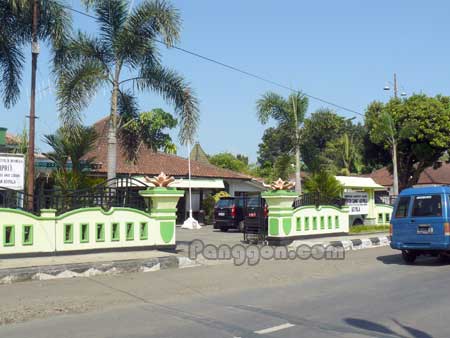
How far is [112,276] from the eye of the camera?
475 inches

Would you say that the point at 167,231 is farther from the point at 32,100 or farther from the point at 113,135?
the point at 32,100

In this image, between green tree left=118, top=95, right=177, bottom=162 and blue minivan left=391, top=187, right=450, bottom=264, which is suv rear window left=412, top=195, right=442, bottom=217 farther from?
green tree left=118, top=95, right=177, bottom=162

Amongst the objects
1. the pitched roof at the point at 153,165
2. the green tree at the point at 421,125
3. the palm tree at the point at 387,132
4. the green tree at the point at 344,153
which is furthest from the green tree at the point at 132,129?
the green tree at the point at 344,153

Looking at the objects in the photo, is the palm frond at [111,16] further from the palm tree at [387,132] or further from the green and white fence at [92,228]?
the palm tree at [387,132]

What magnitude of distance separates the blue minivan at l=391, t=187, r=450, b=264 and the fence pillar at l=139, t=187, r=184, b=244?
5693 mm

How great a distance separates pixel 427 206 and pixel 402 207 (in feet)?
2.07

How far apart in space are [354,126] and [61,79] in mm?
57959

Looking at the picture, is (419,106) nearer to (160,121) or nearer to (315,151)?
(315,151)

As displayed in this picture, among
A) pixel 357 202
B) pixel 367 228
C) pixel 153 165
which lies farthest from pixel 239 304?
pixel 153 165

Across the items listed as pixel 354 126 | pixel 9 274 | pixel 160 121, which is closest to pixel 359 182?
pixel 160 121

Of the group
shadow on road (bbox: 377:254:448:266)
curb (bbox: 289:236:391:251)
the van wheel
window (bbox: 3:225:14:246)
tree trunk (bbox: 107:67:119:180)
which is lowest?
shadow on road (bbox: 377:254:448:266)

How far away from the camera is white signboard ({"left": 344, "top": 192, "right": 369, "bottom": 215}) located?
76.4 ft

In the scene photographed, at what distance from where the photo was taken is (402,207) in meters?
14.2

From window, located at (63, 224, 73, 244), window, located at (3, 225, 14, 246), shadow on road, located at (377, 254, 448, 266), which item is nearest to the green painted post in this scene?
shadow on road, located at (377, 254, 448, 266)
